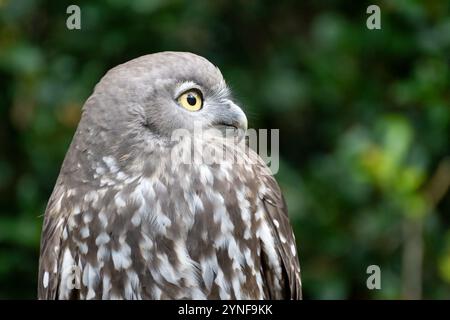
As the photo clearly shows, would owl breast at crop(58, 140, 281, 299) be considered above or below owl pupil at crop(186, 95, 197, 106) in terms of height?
below

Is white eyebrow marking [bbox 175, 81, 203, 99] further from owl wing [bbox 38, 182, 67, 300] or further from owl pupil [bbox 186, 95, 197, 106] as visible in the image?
owl wing [bbox 38, 182, 67, 300]

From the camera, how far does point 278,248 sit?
3.64 meters

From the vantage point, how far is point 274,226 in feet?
11.9

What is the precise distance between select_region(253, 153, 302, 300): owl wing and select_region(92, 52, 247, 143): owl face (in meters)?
0.33

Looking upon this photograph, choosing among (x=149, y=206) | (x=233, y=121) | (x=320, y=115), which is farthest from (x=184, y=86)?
(x=320, y=115)

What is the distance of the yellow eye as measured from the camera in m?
3.52

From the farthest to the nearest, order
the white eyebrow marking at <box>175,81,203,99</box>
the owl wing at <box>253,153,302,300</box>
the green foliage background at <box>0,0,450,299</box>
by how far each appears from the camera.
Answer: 1. the green foliage background at <box>0,0,450,299</box>
2. the owl wing at <box>253,153,302,300</box>
3. the white eyebrow marking at <box>175,81,203,99</box>

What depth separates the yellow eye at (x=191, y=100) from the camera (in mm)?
3516

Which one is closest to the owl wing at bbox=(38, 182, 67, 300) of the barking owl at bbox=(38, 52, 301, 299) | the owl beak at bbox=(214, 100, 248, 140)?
the barking owl at bbox=(38, 52, 301, 299)

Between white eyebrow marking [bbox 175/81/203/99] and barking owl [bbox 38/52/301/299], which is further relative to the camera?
white eyebrow marking [bbox 175/81/203/99]

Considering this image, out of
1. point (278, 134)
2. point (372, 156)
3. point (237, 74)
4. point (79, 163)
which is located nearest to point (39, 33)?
point (237, 74)

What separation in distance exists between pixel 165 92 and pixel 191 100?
169 mm
